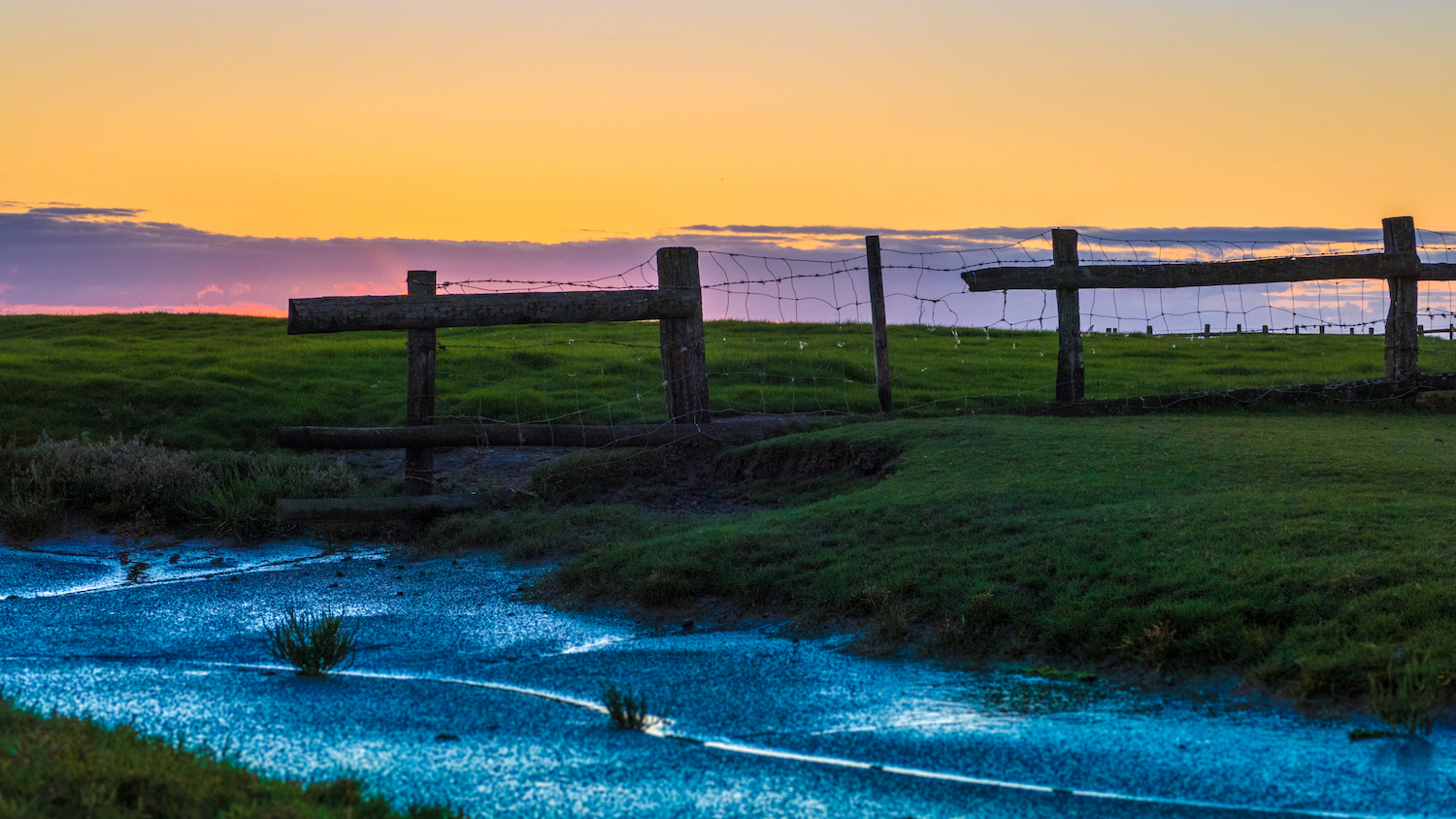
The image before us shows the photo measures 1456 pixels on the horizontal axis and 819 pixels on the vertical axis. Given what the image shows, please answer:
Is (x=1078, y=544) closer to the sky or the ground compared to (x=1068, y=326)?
closer to the ground

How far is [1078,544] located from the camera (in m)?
7.60

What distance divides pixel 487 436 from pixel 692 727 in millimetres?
6923

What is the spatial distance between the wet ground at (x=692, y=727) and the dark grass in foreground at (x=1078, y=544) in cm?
51

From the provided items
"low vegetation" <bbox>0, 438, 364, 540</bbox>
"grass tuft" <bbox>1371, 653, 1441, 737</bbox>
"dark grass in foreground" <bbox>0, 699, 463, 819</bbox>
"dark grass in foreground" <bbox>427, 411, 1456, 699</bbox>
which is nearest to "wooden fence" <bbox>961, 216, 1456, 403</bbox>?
"dark grass in foreground" <bbox>427, 411, 1456, 699</bbox>

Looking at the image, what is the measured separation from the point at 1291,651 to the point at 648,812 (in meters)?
3.66

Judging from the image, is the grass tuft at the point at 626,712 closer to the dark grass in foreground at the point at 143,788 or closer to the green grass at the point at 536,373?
the dark grass in foreground at the point at 143,788

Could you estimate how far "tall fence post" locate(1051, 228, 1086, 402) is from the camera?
589 inches

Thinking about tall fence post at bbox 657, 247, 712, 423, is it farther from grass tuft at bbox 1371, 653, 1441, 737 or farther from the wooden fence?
grass tuft at bbox 1371, 653, 1441, 737

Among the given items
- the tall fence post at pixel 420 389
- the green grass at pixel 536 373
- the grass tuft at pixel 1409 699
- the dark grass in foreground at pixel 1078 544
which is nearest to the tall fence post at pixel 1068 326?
the green grass at pixel 536 373

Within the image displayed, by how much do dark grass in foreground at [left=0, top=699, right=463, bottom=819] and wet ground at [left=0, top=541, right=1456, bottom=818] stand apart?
0.38m

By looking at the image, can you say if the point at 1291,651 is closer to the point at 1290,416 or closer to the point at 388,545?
the point at 388,545

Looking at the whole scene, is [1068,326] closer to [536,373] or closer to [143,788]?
[536,373]

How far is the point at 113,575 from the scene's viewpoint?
32.0 feet

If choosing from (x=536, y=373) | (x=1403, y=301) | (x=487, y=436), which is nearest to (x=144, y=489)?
(x=487, y=436)
